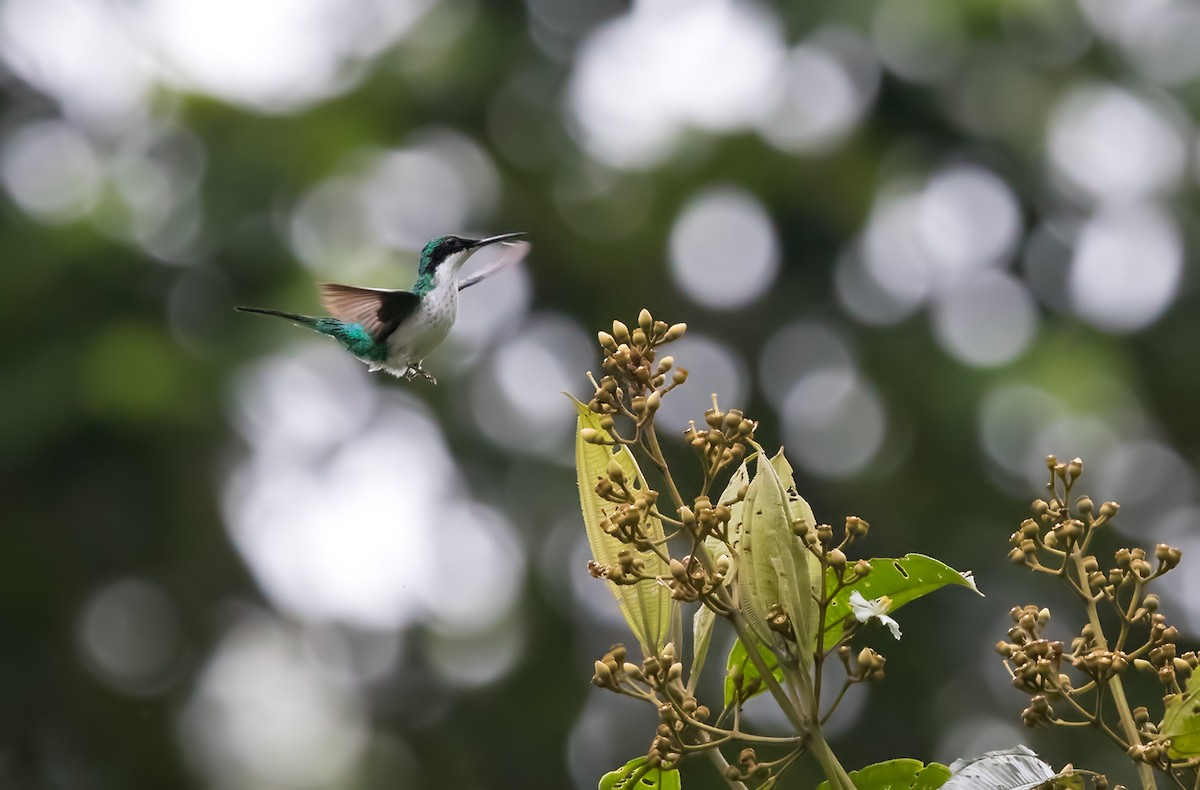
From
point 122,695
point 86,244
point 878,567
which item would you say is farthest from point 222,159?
point 878,567

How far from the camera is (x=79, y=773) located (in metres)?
8.59

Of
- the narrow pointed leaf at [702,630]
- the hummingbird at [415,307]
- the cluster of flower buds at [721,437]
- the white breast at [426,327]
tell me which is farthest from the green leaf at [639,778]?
the white breast at [426,327]

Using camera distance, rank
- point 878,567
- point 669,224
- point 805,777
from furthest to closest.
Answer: point 669,224 → point 805,777 → point 878,567

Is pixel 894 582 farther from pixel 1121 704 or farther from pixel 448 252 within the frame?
pixel 448 252

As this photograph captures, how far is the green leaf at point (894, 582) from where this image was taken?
148 centimetres

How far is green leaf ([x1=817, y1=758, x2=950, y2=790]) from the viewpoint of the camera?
145cm

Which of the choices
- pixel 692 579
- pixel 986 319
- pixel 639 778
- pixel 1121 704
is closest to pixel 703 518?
pixel 692 579

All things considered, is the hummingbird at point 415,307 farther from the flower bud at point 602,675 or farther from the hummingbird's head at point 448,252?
the flower bud at point 602,675

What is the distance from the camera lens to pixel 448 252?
308 centimetres

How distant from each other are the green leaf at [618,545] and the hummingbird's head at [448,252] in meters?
1.50

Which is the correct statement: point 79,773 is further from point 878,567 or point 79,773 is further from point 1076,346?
point 878,567

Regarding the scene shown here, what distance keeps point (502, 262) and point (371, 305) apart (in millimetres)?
452

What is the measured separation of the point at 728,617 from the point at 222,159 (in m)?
7.09

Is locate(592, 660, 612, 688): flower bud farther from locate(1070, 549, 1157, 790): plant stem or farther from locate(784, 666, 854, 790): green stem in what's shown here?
locate(1070, 549, 1157, 790): plant stem
